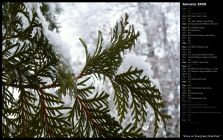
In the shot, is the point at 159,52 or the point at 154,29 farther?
the point at 159,52

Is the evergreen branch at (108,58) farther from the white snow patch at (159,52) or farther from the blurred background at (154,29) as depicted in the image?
the white snow patch at (159,52)

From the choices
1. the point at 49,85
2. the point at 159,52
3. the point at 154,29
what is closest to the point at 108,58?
the point at 49,85

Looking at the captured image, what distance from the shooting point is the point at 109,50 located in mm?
2053

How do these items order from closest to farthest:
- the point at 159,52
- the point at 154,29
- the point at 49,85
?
the point at 49,85 → the point at 154,29 → the point at 159,52

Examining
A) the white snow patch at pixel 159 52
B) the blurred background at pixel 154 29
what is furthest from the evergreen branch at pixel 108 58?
the white snow patch at pixel 159 52

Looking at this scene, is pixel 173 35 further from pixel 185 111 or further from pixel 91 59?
pixel 91 59

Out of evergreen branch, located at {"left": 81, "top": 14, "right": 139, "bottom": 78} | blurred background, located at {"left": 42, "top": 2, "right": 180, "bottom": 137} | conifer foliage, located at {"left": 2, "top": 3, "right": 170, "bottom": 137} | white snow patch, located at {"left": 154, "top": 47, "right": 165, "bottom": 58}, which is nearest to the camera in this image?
conifer foliage, located at {"left": 2, "top": 3, "right": 170, "bottom": 137}

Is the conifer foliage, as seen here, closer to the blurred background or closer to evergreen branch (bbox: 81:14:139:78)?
evergreen branch (bbox: 81:14:139:78)

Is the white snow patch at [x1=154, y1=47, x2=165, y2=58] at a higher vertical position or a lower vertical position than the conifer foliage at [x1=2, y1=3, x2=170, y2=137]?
higher

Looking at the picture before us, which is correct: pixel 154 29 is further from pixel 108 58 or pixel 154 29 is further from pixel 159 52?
pixel 108 58

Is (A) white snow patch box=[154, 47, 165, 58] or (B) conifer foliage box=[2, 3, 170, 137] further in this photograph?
(A) white snow patch box=[154, 47, 165, 58]

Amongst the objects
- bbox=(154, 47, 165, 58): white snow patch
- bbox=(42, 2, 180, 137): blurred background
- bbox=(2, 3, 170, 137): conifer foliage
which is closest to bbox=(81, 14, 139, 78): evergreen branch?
bbox=(2, 3, 170, 137): conifer foliage

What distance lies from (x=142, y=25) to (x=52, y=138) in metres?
13.8

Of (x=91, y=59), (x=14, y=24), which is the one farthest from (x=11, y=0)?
(x=91, y=59)
